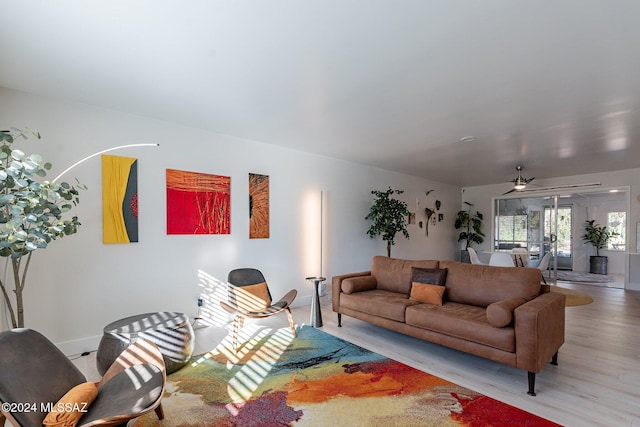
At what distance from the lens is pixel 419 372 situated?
2.75 meters

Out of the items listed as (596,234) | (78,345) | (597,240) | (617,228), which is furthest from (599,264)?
(78,345)

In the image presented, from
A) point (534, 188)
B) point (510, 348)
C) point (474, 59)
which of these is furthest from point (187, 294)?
point (534, 188)

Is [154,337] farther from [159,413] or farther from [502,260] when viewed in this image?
[502,260]

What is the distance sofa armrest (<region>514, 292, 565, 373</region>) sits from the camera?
237cm

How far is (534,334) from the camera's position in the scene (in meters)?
2.37

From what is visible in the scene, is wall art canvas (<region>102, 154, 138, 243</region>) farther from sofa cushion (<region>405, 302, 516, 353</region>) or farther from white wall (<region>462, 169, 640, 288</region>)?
white wall (<region>462, 169, 640, 288</region>)

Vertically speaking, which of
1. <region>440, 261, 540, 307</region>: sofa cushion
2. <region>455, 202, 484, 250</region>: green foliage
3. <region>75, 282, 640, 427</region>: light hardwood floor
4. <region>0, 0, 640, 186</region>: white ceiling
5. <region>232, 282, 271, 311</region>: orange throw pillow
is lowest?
<region>75, 282, 640, 427</region>: light hardwood floor

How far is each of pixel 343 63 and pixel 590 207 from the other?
381 inches

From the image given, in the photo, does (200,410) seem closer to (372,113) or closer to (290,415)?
(290,415)

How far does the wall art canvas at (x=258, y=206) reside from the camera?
4523 mm

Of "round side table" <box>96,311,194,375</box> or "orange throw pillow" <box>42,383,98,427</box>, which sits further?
"round side table" <box>96,311,194,375</box>

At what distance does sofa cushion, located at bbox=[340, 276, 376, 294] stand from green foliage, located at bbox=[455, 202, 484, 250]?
5.73 metres

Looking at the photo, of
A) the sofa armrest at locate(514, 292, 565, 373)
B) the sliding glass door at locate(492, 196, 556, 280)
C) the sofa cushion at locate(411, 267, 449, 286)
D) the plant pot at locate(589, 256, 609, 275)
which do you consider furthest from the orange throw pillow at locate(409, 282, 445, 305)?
the plant pot at locate(589, 256, 609, 275)

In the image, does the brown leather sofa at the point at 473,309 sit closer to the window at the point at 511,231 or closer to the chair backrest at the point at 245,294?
the chair backrest at the point at 245,294
